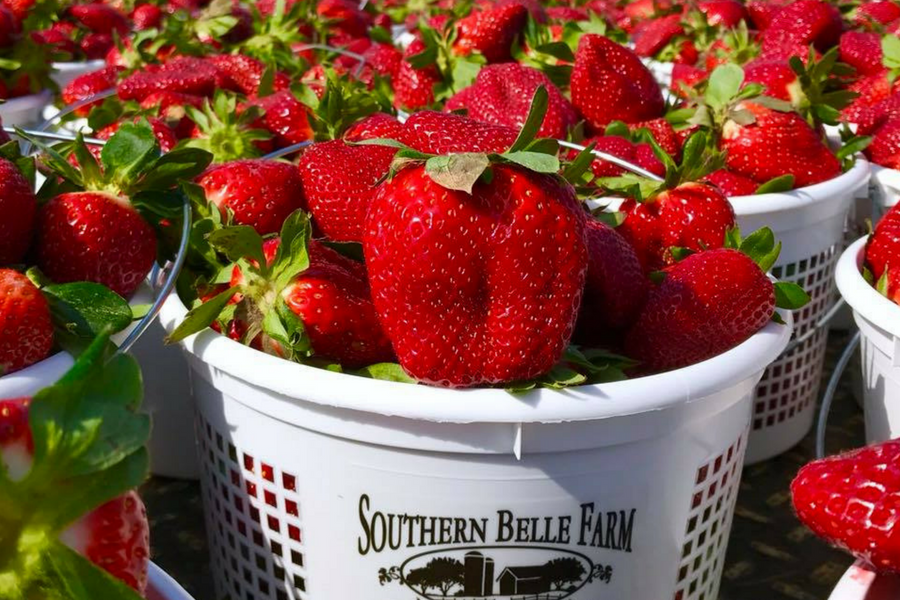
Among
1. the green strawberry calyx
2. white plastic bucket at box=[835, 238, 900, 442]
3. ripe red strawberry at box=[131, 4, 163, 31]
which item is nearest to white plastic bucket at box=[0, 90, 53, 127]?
ripe red strawberry at box=[131, 4, 163, 31]

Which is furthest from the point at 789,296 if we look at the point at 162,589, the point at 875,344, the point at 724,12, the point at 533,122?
the point at 724,12

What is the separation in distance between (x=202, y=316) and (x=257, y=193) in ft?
0.71

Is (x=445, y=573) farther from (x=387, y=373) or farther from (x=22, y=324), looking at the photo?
(x=22, y=324)

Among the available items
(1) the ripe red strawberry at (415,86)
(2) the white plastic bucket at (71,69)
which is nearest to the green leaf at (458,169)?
(1) the ripe red strawberry at (415,86)

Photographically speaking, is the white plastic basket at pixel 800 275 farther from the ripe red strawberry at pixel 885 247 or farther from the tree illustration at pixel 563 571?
the tree illustration at pixel 563 571

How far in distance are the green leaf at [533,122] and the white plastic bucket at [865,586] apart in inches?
17.8

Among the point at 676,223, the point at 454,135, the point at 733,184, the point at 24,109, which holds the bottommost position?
the point at 24,109

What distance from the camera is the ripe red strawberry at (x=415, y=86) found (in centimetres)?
194

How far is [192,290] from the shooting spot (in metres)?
1.15

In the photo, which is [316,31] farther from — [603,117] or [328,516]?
[328,516]

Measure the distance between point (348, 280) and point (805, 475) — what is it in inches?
18.5

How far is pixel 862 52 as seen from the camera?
7.20 ft

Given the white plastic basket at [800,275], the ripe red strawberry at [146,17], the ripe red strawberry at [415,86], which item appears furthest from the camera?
the ripe red strawberry at [146,17]

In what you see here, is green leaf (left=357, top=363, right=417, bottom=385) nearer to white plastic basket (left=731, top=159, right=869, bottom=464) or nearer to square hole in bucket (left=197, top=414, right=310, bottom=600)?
square hole in bucket (left=197, top=414, right=310, bottom=600)
